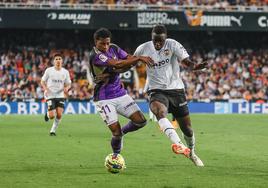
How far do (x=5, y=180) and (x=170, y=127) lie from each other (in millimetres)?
3146

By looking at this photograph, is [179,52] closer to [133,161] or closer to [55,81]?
[133,161]

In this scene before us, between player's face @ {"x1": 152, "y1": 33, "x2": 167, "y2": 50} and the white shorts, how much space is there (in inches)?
45.6

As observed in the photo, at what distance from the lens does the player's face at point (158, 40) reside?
12.8 metres

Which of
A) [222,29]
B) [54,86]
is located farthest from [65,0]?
[54,86]

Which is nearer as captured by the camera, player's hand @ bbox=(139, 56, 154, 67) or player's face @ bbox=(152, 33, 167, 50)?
player's hand @ bbox=(139, 56, 154, 67)

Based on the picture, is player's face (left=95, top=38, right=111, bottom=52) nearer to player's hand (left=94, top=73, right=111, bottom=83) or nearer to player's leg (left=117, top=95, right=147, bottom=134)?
player's hand (left=94, top=73, right=111, bottom=83)

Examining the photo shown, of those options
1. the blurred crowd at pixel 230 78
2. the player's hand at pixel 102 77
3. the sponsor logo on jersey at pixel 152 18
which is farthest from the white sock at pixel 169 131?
the sponsor logo on jersey at pixel 152 18

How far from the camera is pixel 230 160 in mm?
14305

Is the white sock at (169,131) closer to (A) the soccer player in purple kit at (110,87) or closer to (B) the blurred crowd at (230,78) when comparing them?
(A) the soccer player in purple kit at (110,87)

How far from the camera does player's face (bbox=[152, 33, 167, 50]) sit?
1284 centimetres

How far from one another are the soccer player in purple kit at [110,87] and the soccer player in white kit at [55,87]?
34.2 ft

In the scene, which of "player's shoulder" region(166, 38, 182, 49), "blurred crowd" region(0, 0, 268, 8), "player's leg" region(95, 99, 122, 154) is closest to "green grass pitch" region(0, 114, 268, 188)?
Answer: "player's leg" region(95, 99, 122, 154)

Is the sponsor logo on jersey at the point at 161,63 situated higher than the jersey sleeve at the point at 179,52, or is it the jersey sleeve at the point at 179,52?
the jersey sleeve at the point at 179,52

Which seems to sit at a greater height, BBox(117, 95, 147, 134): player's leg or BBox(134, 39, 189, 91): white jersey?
BBox(134, 39, 189, 91): white jersey
